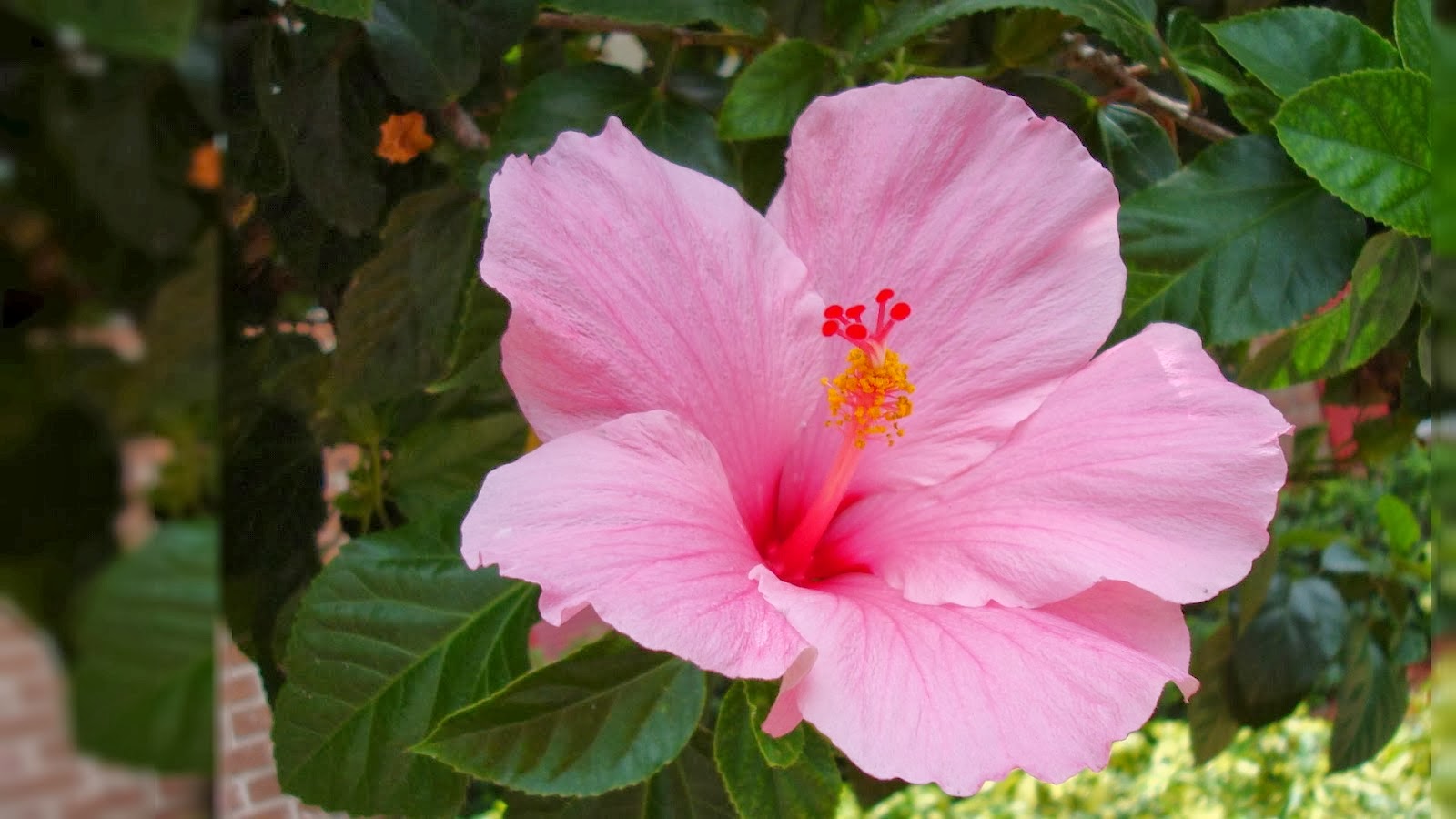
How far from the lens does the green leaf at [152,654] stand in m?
0.18

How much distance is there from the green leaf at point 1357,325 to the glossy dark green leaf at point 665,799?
0.25 m

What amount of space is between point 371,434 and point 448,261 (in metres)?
0.07

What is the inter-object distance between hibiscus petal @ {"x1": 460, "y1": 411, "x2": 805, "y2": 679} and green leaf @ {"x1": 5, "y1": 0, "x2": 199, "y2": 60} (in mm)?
121

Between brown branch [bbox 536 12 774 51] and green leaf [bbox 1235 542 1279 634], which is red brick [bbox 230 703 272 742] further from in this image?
green leaf [bbox 1235 542 1279 634]

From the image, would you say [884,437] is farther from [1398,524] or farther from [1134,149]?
[1398,524]

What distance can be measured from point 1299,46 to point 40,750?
0.44 m

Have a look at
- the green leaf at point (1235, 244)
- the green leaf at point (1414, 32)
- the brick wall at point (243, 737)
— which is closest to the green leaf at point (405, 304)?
the brick wall at point (243, 737)

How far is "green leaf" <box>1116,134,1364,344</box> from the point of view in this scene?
0.40 metres

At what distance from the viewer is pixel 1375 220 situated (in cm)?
41

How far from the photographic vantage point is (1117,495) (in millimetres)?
324

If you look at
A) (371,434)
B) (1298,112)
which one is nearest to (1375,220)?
(1298,112)

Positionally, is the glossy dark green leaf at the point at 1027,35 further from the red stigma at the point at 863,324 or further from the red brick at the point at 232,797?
the red brick at the point at 232,797

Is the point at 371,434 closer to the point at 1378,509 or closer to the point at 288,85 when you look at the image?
the point at 288,85

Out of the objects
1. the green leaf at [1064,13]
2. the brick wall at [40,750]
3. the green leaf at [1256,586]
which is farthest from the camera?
the green leaf at [1256,586]
